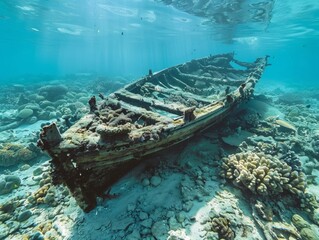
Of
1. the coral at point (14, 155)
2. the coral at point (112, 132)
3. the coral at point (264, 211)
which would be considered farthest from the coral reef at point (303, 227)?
the coral at point (14, 155)

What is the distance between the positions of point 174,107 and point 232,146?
2.62 metres

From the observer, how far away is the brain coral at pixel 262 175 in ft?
16.6

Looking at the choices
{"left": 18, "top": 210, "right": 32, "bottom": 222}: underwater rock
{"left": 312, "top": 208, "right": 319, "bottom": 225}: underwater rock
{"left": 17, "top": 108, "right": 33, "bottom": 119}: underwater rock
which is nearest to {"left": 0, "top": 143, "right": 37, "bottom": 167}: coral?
{"left": 18, "top": 210, "right": 32, "bottom": 222}: underwater rock

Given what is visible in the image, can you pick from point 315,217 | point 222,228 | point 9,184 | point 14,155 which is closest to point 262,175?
point 315,217

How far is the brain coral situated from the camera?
5.06 meters

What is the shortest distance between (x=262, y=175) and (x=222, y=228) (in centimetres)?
196

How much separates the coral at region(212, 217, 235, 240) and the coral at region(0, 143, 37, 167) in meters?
7.90

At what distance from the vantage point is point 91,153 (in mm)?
3869

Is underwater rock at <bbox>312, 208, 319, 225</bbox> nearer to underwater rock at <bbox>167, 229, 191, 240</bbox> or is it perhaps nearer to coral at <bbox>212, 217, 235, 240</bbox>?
coral at <bbox>212, 217, 235, 240</bbox>

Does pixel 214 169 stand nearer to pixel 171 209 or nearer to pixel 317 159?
pixel 171 209

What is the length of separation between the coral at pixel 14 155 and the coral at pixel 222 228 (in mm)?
7896

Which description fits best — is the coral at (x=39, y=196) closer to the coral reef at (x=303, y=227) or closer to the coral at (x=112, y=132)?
the coral at (x=112, y=132)

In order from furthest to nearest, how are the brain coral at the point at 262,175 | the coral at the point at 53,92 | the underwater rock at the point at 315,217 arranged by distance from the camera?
the coral at the point at 53,92, the brain coral at the point at 262,175, the underwater rock at the point at 315,217

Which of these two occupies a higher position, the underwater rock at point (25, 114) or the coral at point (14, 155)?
the coral at point (14, 155)
